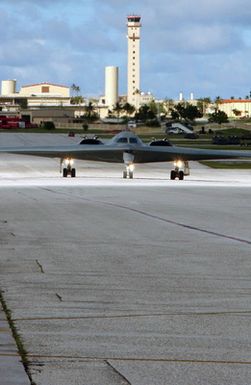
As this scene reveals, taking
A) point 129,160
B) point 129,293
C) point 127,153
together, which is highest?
point 129,293

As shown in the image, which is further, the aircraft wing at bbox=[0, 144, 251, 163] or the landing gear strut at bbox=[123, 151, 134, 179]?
the landing gear strut at bbox=[123, 151, 134, 179]

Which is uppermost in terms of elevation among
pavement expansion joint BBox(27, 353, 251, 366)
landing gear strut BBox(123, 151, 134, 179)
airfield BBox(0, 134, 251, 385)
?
pavement expansion joint BBox(27, 353, 251, 366)

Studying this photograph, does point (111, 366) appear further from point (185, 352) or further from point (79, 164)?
point (79, 164)

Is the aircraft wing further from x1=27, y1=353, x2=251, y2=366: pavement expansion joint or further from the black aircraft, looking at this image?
x1=27, y1=353, x2=251, y2=366: pavement expansion joint

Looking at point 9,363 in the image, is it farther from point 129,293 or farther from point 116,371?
point 129,293

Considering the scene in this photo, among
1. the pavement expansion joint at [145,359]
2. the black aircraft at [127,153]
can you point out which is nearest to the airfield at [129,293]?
the pavement expansion joint at [145,359]

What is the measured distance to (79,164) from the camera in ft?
204

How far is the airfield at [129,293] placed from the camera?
295 inches

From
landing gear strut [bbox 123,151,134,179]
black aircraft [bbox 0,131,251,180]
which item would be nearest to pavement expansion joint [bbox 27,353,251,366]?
black aircraft [bbox 0,131,251,180]

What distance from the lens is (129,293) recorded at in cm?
1103

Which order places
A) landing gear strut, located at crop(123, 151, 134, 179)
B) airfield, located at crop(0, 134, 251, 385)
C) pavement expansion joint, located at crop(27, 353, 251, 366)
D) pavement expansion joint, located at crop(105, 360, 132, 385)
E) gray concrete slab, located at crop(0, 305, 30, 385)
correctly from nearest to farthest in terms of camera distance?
gray concrete slab, located at crop(0, 305, 30, 385)
pavement expansion joint, located at crop(105, 360, 132, 385)
airfield, located at crop(0, 134, 251, 385)
pavement expansion joint, located at crop(27, 353, 251, 366)
landing gear strut, located at crop(123, 151, 134, 179)

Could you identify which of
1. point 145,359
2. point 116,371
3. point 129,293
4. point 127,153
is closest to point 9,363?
point 116,371

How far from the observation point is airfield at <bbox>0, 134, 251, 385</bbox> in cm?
749

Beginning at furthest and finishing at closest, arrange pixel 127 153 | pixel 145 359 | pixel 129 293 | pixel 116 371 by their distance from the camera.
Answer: pixel 127 153 < pixel 129 293 < pixel 145 359 < pixel 116 371
